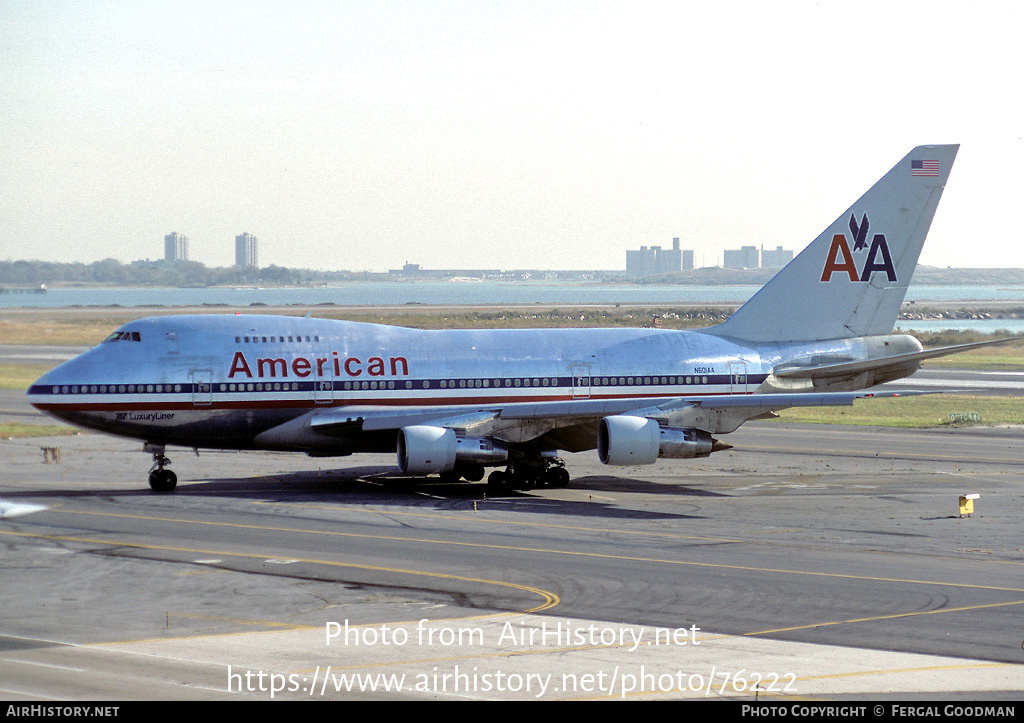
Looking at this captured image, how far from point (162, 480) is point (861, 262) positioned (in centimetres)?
2697

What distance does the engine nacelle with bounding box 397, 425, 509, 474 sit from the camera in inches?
1423

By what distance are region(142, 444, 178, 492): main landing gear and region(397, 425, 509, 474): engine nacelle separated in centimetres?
810

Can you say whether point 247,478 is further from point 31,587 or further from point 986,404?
point 986,404

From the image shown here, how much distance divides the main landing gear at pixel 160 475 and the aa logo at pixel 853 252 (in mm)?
25100

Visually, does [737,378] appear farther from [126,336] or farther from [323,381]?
[126,336]

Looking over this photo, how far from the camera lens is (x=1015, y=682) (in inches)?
673

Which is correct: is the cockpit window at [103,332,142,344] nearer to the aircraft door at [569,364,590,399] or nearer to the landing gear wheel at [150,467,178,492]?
the landing gear wheel at [150,467,178,492]

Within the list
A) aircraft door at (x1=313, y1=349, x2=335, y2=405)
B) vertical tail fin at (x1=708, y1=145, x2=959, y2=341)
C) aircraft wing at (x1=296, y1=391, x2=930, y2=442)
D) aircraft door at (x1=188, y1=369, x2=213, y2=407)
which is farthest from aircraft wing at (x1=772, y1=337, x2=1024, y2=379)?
aircraft door at (x1=188, y1=369, x2=213, y2=407)

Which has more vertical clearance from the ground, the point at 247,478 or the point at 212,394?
the point at 212,394

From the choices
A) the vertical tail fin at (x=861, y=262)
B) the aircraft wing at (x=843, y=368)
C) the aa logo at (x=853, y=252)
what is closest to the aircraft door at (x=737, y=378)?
the aircraft wing at (x=843, y=368)

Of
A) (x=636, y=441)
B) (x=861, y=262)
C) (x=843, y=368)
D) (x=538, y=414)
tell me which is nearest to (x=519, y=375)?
(x=538, y=414)

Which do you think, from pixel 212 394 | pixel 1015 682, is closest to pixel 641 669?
pixel 1015 682

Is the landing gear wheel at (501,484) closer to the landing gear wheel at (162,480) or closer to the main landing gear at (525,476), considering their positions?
the main landing gear at (525,476)
